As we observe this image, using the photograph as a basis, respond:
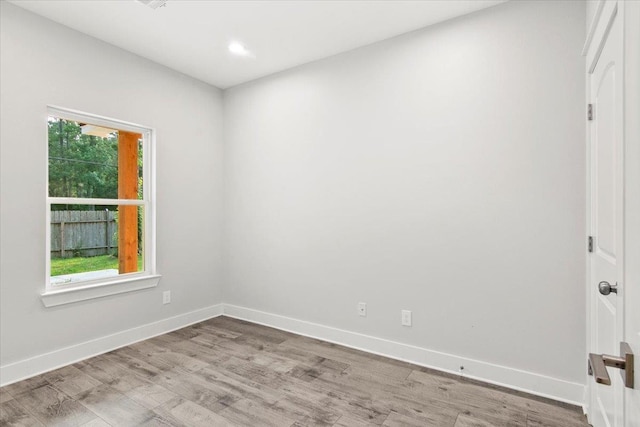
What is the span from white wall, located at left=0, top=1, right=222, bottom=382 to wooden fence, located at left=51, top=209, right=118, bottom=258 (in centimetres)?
18

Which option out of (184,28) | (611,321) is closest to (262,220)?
(184,28)

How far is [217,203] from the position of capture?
158 inches

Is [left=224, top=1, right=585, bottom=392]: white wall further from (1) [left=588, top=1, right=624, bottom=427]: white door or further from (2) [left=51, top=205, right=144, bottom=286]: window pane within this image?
(2) [left=51, top=205, right=144, bottom=286]: window pane

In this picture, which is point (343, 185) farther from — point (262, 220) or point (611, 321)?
point (611, 321)

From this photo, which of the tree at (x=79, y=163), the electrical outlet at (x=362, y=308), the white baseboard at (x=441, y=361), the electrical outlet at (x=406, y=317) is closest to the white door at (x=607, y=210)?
the white baseboard at (x=441, y=361)

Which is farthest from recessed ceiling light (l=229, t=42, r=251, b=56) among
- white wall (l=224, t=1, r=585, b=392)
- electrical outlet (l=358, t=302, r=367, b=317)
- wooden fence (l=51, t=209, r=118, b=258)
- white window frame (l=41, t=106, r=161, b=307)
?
electrical outlet (l=358, t=302, r=367, b=317)

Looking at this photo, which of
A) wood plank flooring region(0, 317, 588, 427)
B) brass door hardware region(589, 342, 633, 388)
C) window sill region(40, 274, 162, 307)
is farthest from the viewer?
window sill region(40, 274, 162, 307)

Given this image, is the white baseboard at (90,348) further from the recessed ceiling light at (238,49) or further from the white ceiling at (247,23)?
the recessed ceiling light at (238,49)

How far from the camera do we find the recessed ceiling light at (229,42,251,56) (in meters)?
2.98

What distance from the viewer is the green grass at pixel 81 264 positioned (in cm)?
273

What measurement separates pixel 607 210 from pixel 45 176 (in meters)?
3.70

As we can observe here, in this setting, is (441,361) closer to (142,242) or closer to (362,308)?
(362,308)

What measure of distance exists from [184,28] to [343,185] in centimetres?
192

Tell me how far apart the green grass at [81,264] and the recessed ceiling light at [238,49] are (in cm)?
231
